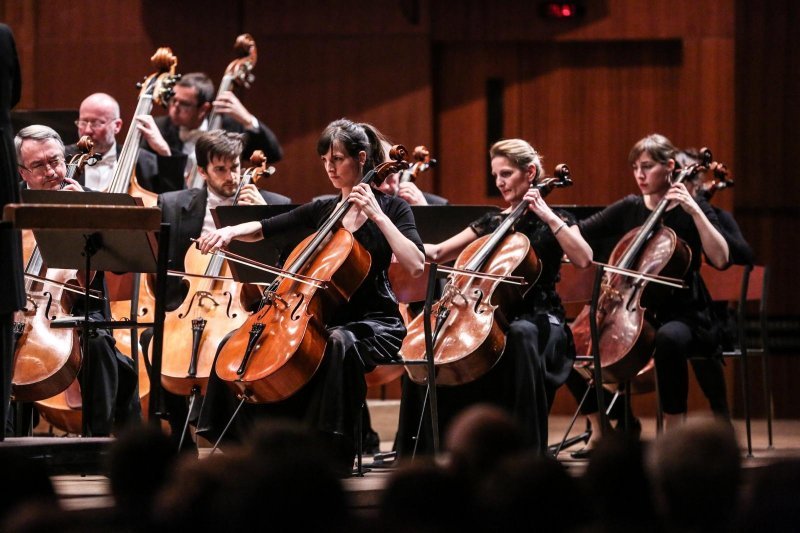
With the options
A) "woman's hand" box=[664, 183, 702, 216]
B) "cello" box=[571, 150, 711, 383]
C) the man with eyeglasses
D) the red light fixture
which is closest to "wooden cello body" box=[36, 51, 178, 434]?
the man with eyeglasses

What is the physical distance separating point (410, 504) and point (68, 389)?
2.89 meters

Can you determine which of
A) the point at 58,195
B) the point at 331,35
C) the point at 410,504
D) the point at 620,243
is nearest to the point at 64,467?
the point at 58,195

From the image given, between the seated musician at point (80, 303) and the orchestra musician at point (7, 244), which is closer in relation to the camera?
the orchestra musician at point (7, 244)

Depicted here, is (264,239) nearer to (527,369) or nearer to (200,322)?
(200,322)

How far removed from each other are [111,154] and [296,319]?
1836 millimetres

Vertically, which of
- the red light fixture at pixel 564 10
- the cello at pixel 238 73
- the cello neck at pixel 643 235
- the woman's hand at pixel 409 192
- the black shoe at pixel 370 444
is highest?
the red light fixture at pixel 564 10

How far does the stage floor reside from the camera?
2.59 m

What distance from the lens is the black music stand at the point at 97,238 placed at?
2727 millimetres

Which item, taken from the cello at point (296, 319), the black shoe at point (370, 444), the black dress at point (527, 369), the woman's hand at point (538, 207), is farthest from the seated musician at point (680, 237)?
the cello at point (296, 319)

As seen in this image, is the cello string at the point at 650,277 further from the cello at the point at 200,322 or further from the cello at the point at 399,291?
the cello at the point at 200,322

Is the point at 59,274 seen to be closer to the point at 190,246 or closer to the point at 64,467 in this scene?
the point at 190,246

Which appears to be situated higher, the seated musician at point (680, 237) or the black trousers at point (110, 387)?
the seated musician at point (680, 237)

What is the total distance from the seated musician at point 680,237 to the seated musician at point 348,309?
100cm

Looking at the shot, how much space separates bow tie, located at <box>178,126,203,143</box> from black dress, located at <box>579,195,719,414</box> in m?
1.79
